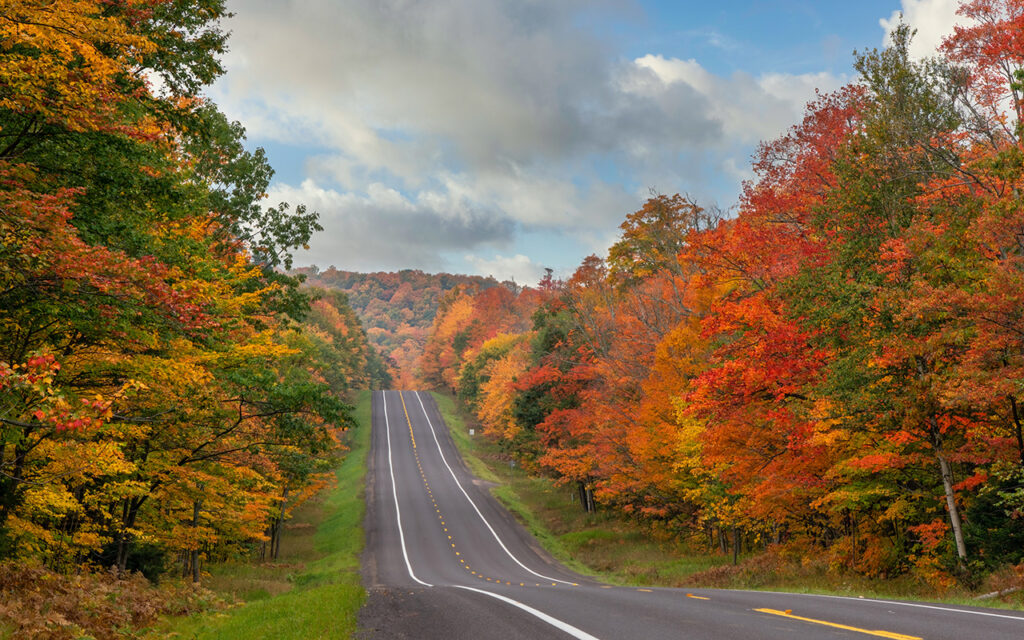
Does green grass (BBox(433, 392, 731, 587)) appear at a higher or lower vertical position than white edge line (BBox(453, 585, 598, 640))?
lower

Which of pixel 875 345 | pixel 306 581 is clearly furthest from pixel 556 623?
pixel 306 581

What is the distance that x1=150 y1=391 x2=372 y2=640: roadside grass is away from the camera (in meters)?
10.5

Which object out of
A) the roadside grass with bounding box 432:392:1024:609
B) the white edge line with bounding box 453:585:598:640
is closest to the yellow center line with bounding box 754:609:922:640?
the white edge line with bounding box 453:585:598:640

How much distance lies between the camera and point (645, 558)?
28.2m

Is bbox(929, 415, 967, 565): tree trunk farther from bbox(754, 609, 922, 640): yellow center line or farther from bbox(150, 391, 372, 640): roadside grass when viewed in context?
bbox(150, 391, 372, 640): roadside grass

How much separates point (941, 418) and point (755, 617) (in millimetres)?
9819

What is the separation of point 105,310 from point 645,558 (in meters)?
25.2

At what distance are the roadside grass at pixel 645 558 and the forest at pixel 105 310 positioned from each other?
46.4 ft

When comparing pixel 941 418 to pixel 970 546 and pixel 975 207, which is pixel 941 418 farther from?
pixel 975 207

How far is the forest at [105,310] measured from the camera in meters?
8.14

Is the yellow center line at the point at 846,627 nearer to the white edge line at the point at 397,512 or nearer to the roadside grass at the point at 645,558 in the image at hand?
the roadside grass at the point at 645,558

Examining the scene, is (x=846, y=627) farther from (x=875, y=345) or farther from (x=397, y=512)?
(x=397, y=512)

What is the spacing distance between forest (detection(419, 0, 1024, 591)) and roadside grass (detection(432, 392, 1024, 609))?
1.05m

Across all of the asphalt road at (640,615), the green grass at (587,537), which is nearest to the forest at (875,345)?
the green grass at (587,537)
